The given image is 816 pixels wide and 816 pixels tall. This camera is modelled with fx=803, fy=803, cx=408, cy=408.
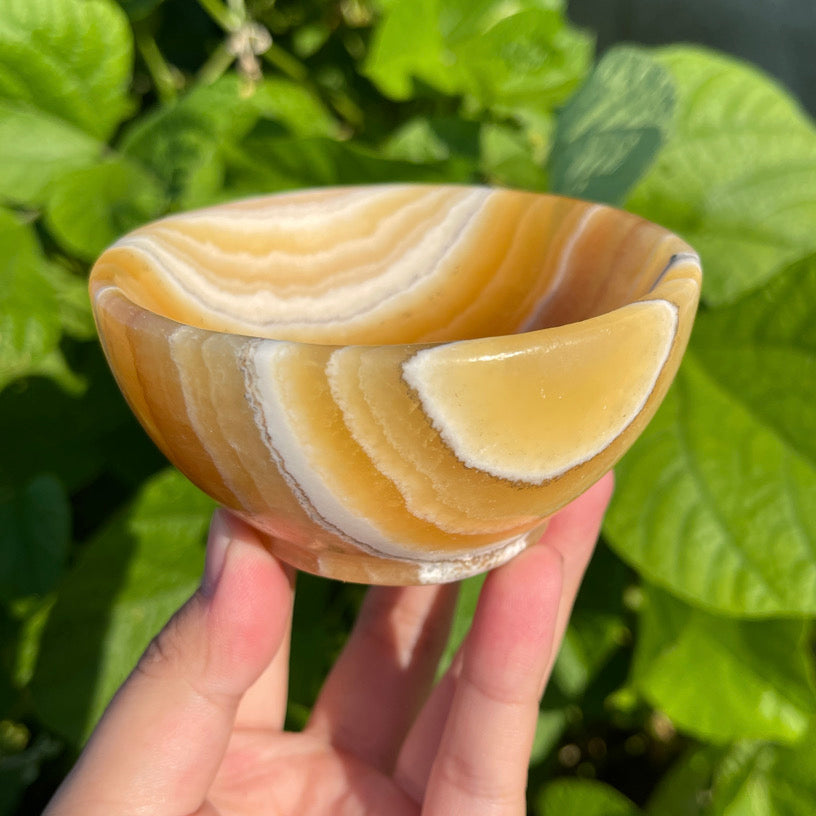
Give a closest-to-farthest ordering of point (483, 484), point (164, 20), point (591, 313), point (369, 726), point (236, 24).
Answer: point (483, 484), point (591, 313), point (369, 726), point (236, 24), point (164, 20)

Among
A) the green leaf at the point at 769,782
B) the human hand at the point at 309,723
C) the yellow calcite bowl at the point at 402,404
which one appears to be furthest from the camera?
the green leaf at the point at 769,782

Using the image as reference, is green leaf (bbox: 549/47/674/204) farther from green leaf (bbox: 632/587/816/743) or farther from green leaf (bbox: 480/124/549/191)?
green leaf (bbox: 632/587/816/743)

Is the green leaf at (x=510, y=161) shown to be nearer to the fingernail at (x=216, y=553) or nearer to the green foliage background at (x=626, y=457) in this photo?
the green foliage background at (x=626, y=457)

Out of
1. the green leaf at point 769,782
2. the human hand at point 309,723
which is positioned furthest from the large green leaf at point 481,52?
→ the green leaf at point 769,782

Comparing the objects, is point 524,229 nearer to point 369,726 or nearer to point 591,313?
point 591,313

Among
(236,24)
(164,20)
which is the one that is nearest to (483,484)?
(236,24)

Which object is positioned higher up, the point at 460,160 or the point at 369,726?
the point at 460,160

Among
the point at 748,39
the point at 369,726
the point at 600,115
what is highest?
the point at 600,115
